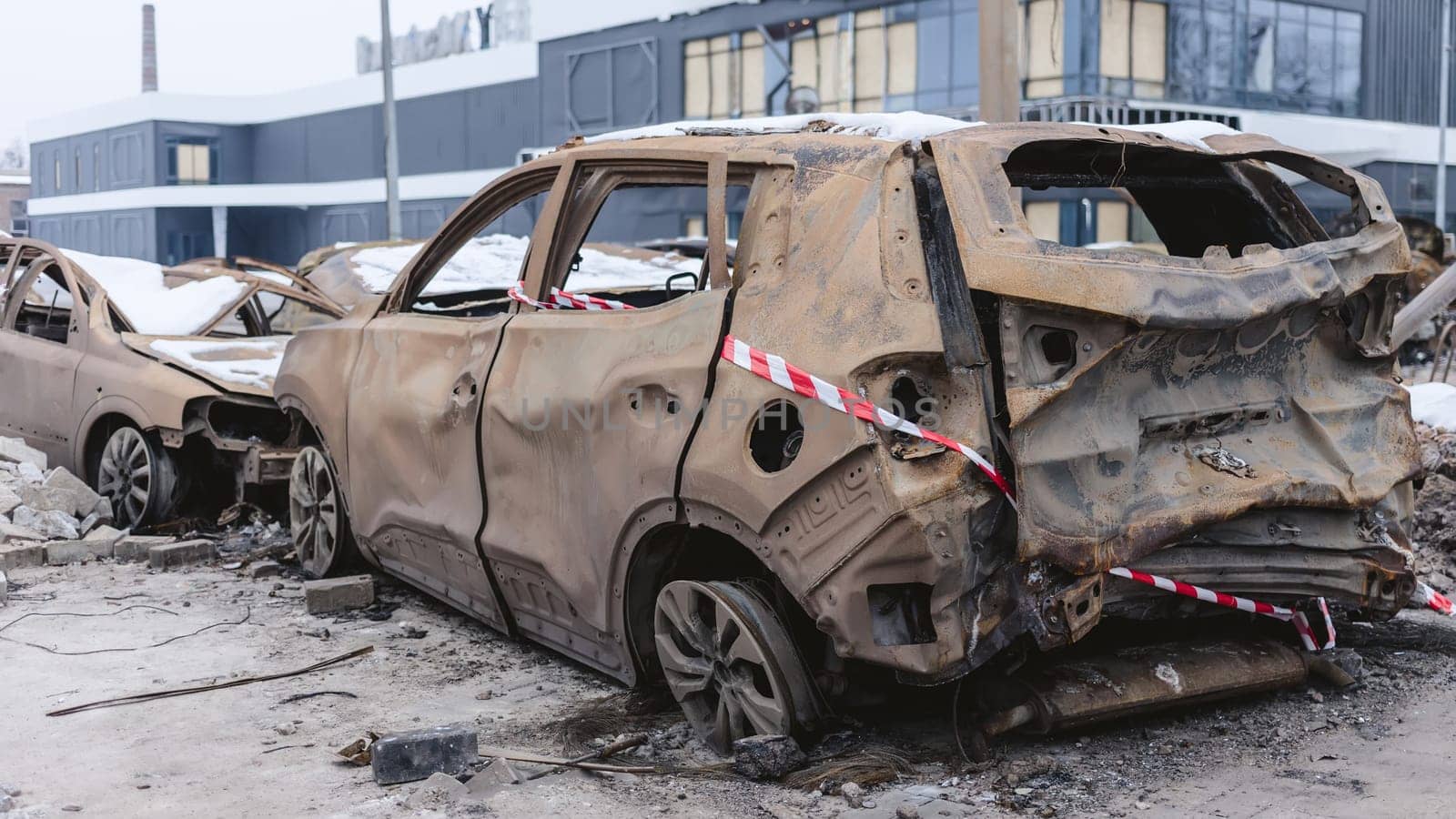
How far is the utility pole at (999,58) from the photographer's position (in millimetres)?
8680

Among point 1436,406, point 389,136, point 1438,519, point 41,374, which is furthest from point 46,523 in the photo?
point 389,136

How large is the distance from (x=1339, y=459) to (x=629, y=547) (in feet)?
7.05

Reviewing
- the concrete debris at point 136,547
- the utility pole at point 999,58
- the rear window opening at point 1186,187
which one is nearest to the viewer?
the rear window opening at point 1186,187

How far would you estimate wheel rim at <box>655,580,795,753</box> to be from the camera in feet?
13.6

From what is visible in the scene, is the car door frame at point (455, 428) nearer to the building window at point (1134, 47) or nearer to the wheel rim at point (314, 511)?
the wheel rim at point (314, 511)

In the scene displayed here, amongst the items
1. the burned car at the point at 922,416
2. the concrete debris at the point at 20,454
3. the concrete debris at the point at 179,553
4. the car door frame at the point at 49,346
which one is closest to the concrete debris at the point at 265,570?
the concrete debris at the point at 179,553

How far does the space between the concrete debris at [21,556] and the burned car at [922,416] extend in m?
3.36

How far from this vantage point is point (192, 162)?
185ft

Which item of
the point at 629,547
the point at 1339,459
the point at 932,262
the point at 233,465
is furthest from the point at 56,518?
the point at 1339,459

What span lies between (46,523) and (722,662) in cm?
518

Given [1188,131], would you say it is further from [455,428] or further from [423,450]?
[423,450]

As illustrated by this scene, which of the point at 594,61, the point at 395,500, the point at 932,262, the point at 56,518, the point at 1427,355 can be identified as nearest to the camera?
the point at 932,262

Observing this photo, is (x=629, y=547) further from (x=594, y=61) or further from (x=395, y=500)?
(x=594, y=61)

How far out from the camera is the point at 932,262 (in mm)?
3941
